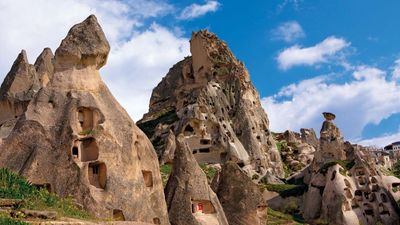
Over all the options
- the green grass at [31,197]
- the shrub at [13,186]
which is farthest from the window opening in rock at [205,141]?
the shrub at [13,186]

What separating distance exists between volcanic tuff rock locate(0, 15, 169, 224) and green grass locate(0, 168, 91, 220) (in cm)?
189

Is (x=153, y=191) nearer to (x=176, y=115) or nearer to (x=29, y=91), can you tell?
(x=29, y=91)

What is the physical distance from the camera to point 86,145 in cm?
2627

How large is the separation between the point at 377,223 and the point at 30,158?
29377 millimetres

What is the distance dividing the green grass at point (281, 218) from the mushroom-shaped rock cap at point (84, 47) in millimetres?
19753

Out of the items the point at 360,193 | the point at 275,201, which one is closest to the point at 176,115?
the point at 275,201

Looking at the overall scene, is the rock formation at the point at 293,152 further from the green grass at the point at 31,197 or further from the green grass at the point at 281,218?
the green grass at the point at 31,197

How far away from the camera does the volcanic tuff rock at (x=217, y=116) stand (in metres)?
58.4

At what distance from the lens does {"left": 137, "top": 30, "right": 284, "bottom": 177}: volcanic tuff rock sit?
58.4m

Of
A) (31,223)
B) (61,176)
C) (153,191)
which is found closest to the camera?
(31,223)

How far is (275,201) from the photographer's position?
50.7m

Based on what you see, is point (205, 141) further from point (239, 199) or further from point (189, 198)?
point (189, 198)

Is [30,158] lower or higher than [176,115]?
lower

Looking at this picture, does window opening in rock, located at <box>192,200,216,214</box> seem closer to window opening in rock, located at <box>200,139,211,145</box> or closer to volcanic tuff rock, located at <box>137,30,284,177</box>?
volcanic tuff rock, located at <box>137,30,284,177</box>
